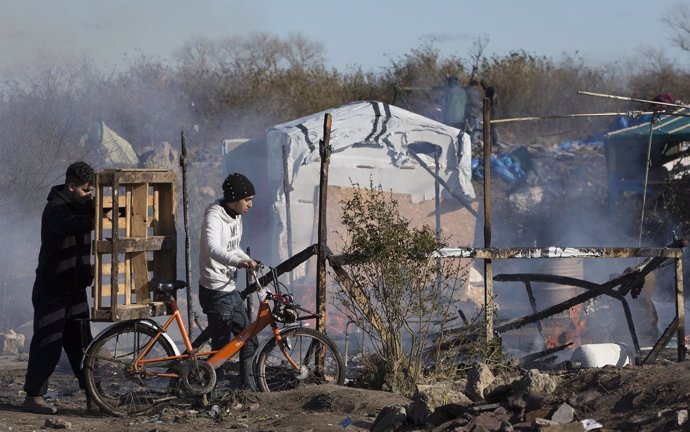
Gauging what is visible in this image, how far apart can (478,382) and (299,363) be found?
4.98 ft

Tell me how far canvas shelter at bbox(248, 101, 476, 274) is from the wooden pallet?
24.8ft

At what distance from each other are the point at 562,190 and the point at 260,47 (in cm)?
1107

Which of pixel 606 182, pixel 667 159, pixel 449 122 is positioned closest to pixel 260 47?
pixel 449 122

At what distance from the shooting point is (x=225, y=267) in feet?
24.1

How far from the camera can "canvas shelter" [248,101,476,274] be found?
15320 millimetres

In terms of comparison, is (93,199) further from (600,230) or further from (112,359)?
(600,230)

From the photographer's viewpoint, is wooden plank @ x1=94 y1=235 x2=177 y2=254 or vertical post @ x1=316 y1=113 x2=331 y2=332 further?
vertical post @ x1=316 y1=113 x2=331 y2=332

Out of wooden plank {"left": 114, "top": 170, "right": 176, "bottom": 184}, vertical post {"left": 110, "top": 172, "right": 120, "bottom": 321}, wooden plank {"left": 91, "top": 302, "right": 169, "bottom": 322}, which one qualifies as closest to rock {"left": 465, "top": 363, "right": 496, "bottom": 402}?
wooden plank {"left": 91, "top": 302, "right": 169, "bottom": 322}

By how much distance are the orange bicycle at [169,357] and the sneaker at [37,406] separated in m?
0.36

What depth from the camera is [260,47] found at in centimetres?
2803

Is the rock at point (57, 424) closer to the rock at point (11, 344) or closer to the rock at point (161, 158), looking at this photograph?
the rock at point (11, 344)

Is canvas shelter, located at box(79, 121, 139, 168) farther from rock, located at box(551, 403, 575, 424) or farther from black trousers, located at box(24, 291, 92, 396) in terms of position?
rock, located at box(551, 403, 575, 424)

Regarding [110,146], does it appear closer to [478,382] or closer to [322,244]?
[322,244]

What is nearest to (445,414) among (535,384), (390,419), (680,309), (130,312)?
(390,419)
